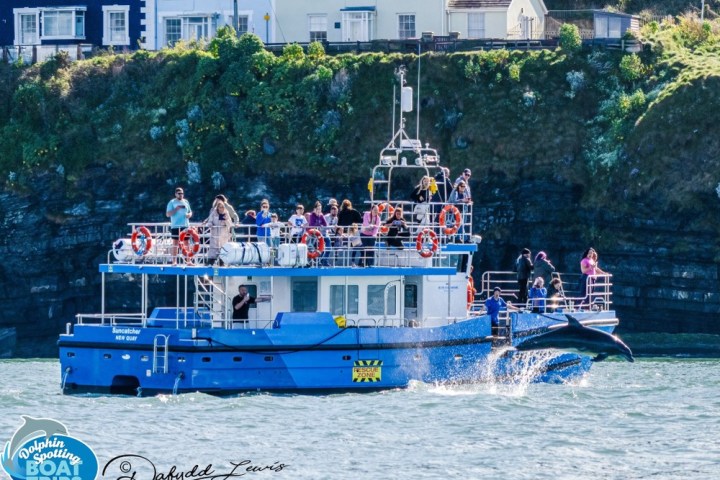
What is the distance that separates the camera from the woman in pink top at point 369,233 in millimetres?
41094

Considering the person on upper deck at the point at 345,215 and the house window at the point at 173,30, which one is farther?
the house window at the point at 173,30

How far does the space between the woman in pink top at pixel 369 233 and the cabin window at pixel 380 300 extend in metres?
0.57

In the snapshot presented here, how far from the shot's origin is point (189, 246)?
Answer: 132 ft

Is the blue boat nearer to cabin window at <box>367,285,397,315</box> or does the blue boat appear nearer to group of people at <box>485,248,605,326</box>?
cabin window at <box>367,285,397,315</box>

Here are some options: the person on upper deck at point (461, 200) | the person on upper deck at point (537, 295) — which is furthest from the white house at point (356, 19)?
the person on upper deck at point (537, 295)

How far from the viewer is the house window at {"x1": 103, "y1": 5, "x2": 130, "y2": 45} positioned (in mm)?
67750

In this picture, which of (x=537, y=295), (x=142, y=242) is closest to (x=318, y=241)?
(x=142, y=242)

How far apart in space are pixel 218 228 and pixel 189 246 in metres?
0.70

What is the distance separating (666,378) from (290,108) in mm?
19074

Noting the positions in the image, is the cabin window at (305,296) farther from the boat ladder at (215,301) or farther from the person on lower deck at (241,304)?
the boat ladder at (215,301)

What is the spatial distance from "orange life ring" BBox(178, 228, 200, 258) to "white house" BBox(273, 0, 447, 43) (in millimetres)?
25449

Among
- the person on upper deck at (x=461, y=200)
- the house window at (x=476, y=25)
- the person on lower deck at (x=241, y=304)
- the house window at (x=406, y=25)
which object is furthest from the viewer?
the house window at (x=406, y=25)

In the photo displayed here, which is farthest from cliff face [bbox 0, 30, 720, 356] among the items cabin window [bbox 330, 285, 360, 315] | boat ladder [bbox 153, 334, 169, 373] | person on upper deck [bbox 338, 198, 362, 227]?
boat ladder [bbox 153, 334, 169, 373]

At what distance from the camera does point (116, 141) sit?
5991 centimetres
